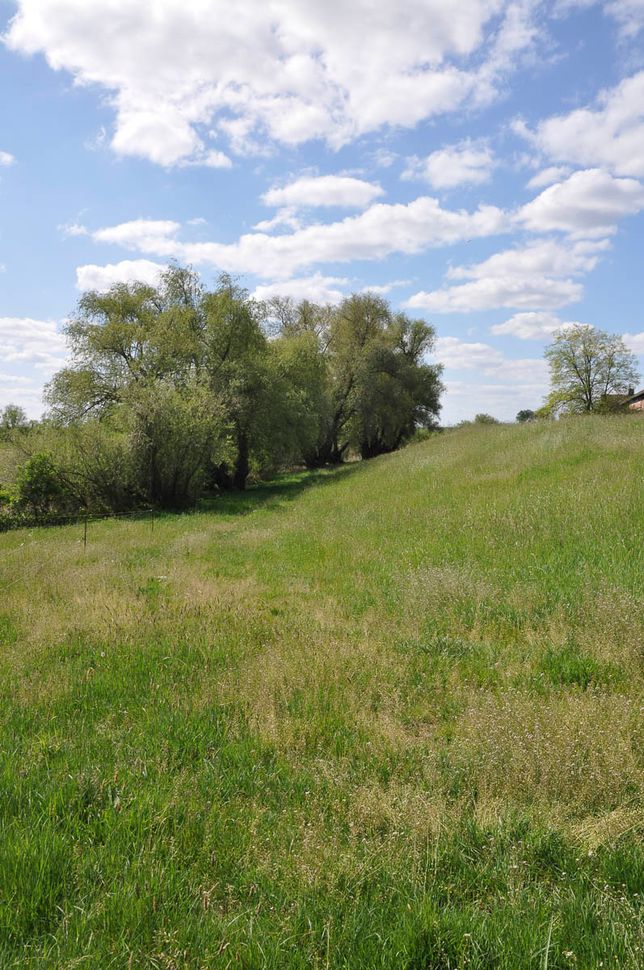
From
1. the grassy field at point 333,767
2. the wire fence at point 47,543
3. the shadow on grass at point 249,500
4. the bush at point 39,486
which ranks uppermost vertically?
the bush at point 39,486

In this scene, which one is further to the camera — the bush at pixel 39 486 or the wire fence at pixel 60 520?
the bush at pixel 39 486

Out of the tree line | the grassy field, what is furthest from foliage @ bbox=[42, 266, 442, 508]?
the grassy field

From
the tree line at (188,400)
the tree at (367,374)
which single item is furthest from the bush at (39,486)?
the tree at (367,374)

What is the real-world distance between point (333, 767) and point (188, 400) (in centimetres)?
2593

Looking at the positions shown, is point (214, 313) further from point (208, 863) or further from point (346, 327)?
point (208, 863)

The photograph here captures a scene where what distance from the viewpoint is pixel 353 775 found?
13.4ft

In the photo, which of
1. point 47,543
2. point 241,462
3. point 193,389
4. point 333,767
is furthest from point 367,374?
point 333,767

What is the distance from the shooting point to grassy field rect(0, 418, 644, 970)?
2664mm

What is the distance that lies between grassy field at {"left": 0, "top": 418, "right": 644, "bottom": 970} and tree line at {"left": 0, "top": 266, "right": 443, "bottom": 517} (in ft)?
53.8

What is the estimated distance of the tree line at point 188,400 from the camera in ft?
85.0

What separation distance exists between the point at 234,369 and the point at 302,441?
6397 millimetres

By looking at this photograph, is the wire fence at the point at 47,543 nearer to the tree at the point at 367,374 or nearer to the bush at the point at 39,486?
the bush at the point at 39,486

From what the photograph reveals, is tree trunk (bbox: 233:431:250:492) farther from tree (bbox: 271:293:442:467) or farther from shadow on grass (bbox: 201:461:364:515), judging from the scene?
tree (bbox: 271:293:442:467)

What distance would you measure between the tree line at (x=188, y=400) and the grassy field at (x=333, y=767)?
16398mm
